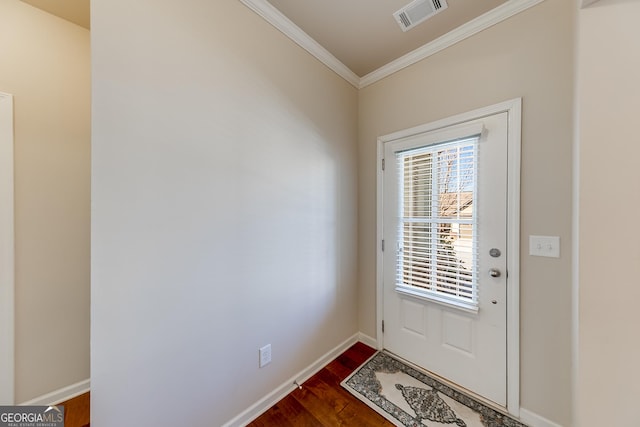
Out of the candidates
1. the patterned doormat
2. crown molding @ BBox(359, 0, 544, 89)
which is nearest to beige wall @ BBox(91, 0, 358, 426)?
the patterned doormat

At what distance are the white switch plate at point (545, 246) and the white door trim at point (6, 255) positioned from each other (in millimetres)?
3103

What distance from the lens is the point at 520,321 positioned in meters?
1.44

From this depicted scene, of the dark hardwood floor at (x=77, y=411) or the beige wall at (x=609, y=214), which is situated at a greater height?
the beige wall at (x=609, y=214)

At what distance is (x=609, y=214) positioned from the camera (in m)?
0.92

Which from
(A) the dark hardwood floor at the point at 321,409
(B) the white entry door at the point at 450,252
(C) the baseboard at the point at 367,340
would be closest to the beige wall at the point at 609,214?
(B) the white entry door at the point at 450,252

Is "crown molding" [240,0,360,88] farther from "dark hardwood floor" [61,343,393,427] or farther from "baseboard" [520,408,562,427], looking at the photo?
"baseboard" [520,408,562,427]

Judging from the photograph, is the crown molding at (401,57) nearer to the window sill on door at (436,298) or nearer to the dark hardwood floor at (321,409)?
the window sill on door at (436,298)

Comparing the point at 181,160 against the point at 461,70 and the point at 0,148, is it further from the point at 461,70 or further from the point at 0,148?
the point at 461,70

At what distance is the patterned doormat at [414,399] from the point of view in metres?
1.42

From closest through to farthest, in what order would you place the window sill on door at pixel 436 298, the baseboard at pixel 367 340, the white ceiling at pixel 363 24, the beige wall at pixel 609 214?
the beige wall at pixel 609 214, the white ceiling at pixel 363 24, the window sill on door at pixel 436 298, the baseboard at pixel 367 340

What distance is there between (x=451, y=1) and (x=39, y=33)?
8.40 feet

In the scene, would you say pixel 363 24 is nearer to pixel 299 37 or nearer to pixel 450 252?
pixel 299 37

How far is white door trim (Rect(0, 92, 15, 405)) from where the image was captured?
1243 millimetres

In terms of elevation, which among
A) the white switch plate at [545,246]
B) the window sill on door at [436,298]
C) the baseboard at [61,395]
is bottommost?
the baseboard at [61,395]
